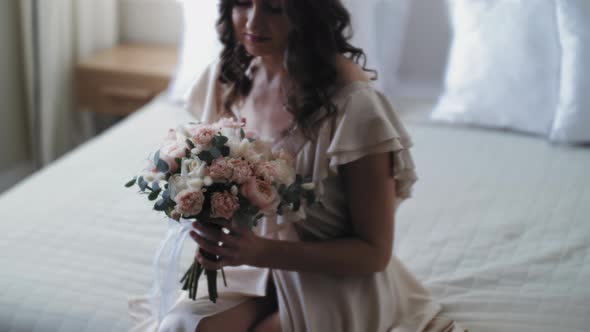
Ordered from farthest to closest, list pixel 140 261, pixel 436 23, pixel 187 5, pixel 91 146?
pixel 436 23 < pixel 187 5 < pixel 91 146 < pixel 140 261

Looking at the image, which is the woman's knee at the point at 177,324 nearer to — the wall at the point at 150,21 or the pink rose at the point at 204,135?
the pink rose at the point at 204,135

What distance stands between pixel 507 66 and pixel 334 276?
137 cm

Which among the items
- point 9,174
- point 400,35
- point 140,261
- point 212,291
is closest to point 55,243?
point 140,261

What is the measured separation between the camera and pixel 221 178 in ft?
3.96

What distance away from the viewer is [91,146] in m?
2.36

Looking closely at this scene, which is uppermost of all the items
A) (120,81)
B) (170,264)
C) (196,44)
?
(196,44)

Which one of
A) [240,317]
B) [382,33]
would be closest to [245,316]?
[240,317]

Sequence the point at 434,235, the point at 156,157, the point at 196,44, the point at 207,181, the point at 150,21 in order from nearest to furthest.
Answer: the point at 207,181, the point at 156,157, the point at 434,235, the point at 196,44, the point at 150,21

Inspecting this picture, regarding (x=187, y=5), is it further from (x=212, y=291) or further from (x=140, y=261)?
(x=212, y=291)

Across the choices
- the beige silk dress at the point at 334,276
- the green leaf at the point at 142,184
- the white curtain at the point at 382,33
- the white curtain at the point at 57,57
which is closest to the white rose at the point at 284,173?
the beige silk dress at the point at 334,276

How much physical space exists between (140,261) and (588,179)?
1356 mm

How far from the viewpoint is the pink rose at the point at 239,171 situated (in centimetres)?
121

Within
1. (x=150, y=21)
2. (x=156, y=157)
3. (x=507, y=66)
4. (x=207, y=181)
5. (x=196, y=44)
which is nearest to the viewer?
(x=207, y=181)

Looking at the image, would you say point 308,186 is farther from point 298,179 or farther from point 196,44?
point 196,44
